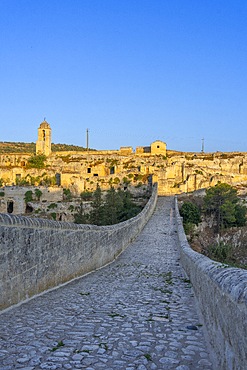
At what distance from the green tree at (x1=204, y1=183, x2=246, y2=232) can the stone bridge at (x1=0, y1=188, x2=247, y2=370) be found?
79.4ft

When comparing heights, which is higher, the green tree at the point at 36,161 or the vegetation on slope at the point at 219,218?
the green tree at the point at 36,161

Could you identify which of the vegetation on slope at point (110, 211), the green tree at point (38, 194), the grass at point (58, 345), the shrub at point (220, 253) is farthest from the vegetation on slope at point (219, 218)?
the grass at point (58, 345)

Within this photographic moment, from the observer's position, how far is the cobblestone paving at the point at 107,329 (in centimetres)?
409

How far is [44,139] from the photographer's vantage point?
69.1 meters

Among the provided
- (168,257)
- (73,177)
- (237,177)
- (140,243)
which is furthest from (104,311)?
(237,177)

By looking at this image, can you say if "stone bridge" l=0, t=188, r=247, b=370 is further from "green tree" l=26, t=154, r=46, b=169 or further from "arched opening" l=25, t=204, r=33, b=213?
"green tree" l=26, t=154, r=46, b=169

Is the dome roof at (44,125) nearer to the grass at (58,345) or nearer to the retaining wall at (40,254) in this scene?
the retaining wall at (40,254)

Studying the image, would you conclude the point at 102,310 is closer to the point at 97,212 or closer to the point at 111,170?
the point at 97,212

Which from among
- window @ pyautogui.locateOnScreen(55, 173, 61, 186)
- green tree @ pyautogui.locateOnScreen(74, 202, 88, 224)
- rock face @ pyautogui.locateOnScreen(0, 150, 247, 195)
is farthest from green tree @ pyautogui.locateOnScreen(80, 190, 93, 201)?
window @ pyautogui.locateOnScreen(55, 173, 61, 186)

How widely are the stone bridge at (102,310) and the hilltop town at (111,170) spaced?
34734mm

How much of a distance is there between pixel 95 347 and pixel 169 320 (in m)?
1.65

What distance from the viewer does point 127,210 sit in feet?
123

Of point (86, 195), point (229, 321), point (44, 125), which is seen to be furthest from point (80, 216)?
point (229, 321)

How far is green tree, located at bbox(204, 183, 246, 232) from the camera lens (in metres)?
34.3
